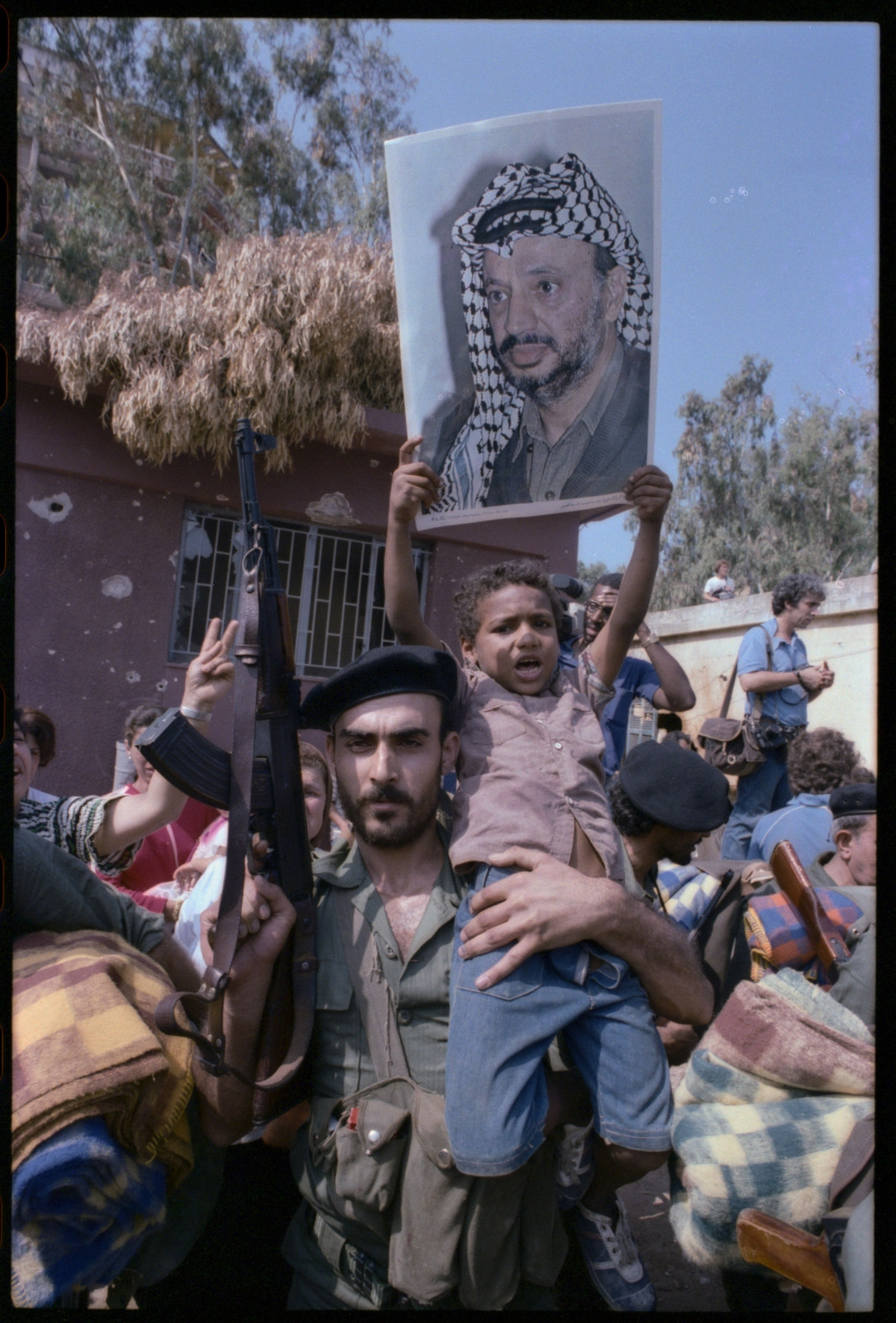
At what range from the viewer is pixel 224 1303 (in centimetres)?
219

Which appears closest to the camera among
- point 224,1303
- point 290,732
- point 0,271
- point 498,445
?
point 0,271

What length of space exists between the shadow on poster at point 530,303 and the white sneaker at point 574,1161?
5.10 feet

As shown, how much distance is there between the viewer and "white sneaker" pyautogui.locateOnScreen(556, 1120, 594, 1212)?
1916mm

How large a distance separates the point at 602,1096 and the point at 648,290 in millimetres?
2041

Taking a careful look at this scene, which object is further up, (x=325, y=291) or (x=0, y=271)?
(x=325, y=291)

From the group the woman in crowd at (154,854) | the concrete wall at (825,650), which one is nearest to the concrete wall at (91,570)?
the woman in crowd at (154,854)

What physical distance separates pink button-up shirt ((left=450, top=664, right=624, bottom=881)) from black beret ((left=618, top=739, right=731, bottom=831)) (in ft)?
1.10

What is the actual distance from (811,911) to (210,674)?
1796 millimetres

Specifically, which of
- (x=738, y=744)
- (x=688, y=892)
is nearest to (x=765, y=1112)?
(x=688, y=892)

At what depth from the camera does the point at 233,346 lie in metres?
5.78

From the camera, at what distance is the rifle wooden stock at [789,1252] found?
1.67 m

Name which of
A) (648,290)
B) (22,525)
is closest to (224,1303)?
(648,290)

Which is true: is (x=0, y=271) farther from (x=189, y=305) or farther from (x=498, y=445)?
(x=189, y=305)

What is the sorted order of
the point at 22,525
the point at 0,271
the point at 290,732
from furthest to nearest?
the point at 22,525 < the point at 290,732 < the point at 0,271
